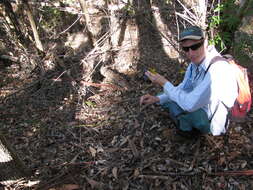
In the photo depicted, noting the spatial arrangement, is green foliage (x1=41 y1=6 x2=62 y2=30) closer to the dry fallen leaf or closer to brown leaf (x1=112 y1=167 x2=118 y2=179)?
the dry fallen leaf

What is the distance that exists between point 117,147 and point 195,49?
1.75 m

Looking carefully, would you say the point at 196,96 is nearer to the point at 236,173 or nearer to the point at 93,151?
the point at 236,173

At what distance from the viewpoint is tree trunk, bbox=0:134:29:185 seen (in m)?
2.37

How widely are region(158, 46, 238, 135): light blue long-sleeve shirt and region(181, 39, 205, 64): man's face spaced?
7cm

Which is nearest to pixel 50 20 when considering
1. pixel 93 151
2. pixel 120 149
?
pixel 93 151

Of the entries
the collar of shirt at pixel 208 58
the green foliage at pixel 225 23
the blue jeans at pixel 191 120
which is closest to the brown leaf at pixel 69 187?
the blue jeans at pixel 191 120

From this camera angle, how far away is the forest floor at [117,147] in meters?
2.55

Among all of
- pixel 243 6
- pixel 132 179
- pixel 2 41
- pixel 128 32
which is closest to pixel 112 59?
pixel 128 32

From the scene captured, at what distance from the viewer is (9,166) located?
2457 millimetres

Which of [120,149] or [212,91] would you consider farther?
[120,149]

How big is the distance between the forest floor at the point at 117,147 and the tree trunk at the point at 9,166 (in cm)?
10

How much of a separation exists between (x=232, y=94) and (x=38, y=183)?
2.51 m

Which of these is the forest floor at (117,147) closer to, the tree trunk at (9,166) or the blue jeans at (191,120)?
the tree trunk at (9,166)

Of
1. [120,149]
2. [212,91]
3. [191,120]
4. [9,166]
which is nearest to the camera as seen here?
[212,91]
